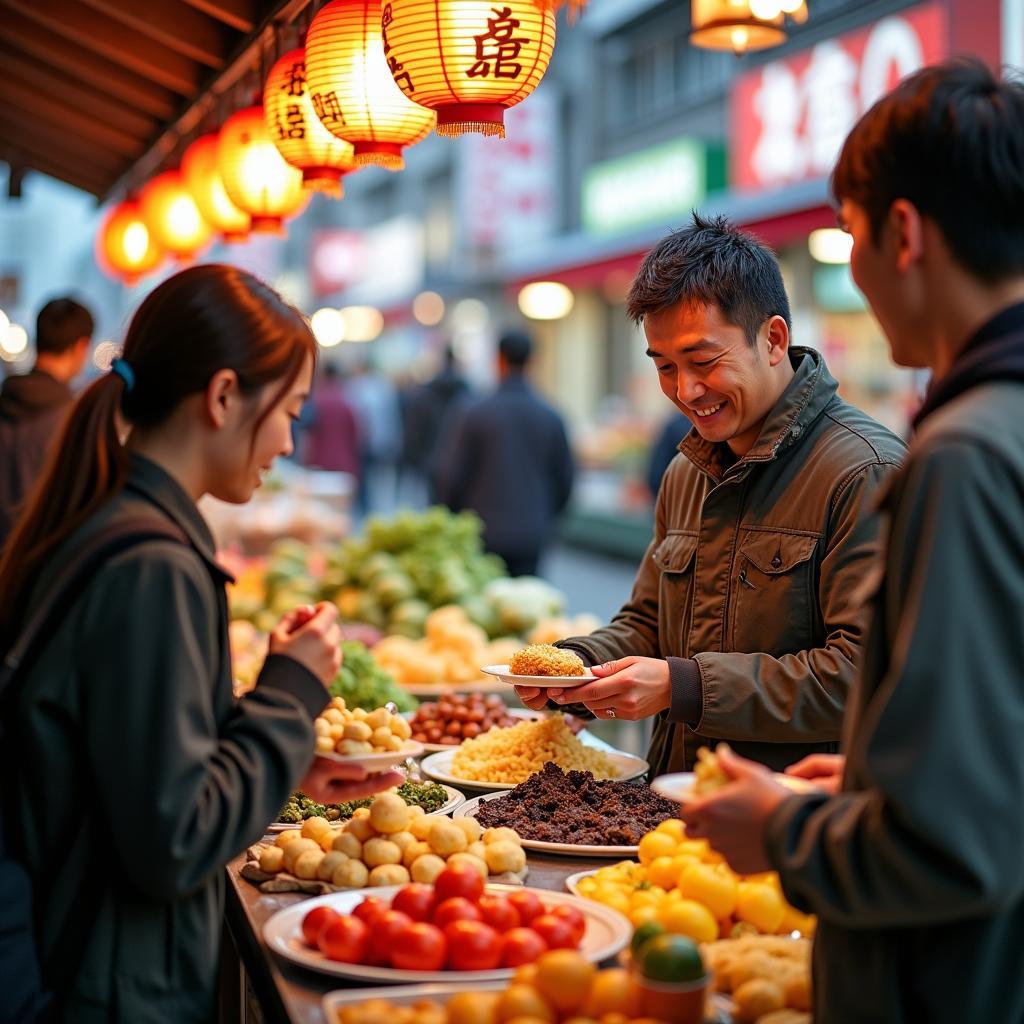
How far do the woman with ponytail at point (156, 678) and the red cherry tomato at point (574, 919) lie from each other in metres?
0.56

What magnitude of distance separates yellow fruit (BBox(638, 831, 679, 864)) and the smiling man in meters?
0.36

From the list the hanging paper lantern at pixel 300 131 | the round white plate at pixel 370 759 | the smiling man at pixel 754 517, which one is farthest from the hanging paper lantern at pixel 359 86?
the round white plate at pixel 370 759

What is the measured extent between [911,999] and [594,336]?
22.1 m

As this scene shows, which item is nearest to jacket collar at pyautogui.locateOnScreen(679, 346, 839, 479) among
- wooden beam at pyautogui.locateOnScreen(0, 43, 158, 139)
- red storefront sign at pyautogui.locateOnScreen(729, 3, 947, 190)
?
wooden beam at pyautogui.locateOnScreen(0, 43, 158, 139)

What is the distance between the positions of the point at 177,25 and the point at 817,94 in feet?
30.7

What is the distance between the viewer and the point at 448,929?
7.40ft

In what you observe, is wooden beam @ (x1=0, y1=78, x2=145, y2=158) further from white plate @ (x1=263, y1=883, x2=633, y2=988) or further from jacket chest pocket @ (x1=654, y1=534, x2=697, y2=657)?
white plate @ (x1=263, y1=883, x2=633, y2=988)

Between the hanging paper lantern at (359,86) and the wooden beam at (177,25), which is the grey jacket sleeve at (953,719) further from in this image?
the wooden beam at (177,25)

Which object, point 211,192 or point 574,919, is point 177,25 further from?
point 574,919

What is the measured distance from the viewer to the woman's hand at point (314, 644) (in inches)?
89.0

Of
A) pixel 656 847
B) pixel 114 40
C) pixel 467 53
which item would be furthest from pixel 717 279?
pixel 114 40

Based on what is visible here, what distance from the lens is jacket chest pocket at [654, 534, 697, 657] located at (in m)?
3.39

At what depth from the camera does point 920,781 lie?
1574 mm

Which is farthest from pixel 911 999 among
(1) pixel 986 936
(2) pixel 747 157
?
(2) pixel 747 157
